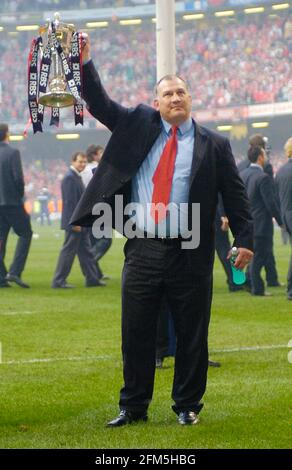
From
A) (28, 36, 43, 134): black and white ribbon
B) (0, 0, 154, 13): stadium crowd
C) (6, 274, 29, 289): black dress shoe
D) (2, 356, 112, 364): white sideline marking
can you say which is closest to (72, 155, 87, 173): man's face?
(6, 274, 29, 289): black dress shoe

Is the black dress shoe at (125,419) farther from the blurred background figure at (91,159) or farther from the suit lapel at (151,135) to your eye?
the blurred background figure at (91,159)

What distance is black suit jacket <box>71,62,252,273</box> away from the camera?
6.11 metres

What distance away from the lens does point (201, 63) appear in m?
51.5

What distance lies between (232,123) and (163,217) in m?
43.2

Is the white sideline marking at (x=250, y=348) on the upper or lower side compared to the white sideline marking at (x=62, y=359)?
lower

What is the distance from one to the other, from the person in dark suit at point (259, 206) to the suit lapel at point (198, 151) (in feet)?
25.5

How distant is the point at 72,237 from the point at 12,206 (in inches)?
40.3

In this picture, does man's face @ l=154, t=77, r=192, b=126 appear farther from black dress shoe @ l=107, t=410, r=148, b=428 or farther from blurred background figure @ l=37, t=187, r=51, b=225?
blurred background figure @ l=37, t=187, r=51, b=225

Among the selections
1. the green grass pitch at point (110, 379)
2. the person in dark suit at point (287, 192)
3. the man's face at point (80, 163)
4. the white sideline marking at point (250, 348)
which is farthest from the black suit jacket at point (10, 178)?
the white sideline marking at point (250, 348)

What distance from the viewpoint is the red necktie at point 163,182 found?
19.9ft

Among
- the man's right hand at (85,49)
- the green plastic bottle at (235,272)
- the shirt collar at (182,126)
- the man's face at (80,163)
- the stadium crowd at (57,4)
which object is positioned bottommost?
the man's face at (80,163)

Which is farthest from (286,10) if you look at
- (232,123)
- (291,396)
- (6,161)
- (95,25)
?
(291,396)

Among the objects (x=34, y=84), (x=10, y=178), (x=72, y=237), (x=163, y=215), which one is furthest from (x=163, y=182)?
(x=10, y=178)

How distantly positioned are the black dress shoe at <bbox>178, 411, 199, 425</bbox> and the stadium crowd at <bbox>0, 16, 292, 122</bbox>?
4120 cm
